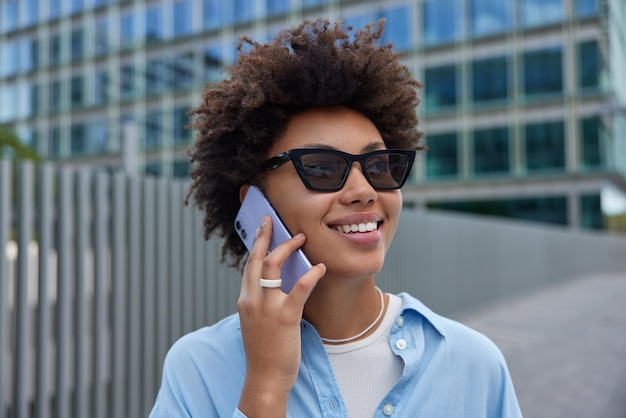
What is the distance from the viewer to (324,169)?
1.50 m

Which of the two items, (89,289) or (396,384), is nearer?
(396,384)

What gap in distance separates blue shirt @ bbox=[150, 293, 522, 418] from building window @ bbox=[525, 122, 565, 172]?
31.5 metres

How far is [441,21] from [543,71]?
5.93 metres

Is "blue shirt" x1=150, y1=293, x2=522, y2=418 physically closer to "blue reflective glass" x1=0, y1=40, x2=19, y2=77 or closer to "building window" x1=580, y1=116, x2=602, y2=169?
"building window" x1=580, y1=116, x2=602, y2=169

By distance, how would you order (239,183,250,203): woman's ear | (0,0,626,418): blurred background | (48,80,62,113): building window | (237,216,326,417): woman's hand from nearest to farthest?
1. (237,216,326,417): woman's hand
2. (239,183,250,203): woman's ear
3. (0,0,626,418): blurred background
4. (48,80,62,113): building window

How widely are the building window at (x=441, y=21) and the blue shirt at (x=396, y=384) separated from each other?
33.2 meters

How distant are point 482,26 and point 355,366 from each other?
109 feet

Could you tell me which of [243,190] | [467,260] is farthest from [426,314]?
[467,260]

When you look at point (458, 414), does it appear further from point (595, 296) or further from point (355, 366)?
point (595, 296)

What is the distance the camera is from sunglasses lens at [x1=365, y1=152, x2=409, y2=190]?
5.10 feet

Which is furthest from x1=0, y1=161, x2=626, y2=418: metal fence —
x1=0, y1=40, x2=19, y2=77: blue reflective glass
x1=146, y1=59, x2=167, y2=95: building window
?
x1=0, y1=40, x2=19, y2=77: blue reflective glass

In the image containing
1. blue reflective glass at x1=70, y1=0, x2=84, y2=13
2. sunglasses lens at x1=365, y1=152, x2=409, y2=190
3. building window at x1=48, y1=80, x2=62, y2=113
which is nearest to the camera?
sunglasses lens at x1=365, y1=152, x2=409, y2=190

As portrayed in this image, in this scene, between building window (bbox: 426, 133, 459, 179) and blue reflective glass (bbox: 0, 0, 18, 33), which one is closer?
building window (bbox: 426, 133, 459, 179)

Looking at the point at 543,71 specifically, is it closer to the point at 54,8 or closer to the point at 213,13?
the point at 213,13
